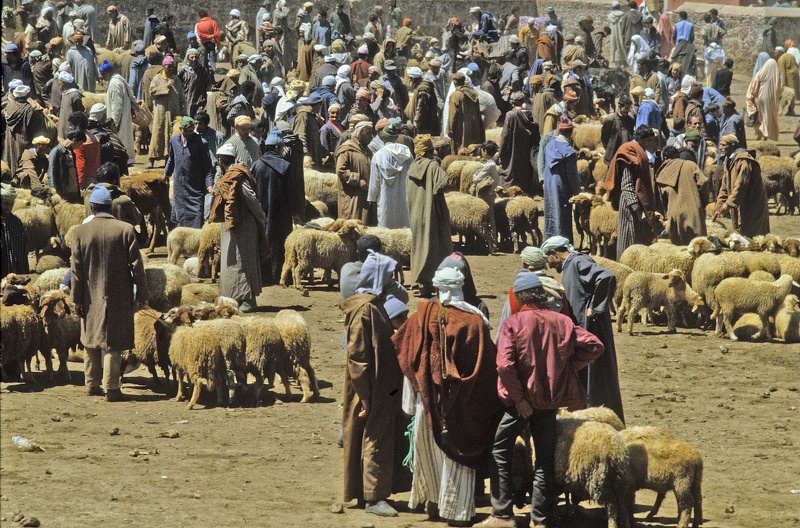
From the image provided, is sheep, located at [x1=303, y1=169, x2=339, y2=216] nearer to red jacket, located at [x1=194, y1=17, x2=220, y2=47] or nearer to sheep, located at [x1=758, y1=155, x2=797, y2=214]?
sheep, located at [x1=758, y1=155, x2=797, y2=214]

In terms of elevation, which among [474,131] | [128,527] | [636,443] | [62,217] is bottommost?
[128,527]

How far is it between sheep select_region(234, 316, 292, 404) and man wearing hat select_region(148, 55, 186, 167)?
1034 cm

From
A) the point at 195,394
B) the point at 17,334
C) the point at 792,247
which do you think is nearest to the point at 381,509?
the point at 195,394

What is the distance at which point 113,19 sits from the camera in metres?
27.6

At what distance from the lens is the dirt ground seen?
685 cm

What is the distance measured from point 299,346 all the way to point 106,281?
1594 millimetres

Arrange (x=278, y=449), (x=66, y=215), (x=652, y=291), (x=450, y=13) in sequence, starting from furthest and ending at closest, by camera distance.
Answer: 1. (x=450, y=13)
2. (x=66, y=215)
3. (x=652, y=291)
4. (x=278, y=449)

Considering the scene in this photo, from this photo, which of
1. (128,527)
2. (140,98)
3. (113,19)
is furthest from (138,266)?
(113,19)

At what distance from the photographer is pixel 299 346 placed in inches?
363

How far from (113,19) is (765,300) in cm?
2015

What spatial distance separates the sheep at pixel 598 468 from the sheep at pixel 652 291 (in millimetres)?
5573

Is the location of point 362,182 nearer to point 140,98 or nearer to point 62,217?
point 62,217

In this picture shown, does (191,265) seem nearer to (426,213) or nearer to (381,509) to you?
(426,213)

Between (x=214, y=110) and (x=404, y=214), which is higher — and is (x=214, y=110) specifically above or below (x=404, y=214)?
above
